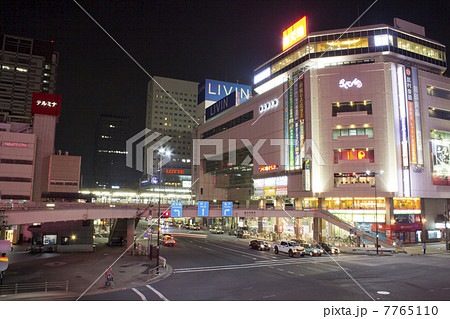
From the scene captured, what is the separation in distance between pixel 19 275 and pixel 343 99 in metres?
55.5

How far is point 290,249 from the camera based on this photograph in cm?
3925

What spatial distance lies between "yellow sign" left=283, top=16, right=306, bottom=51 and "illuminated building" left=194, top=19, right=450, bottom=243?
0.99 m

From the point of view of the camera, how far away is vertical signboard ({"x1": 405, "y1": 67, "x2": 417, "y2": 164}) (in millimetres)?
56156

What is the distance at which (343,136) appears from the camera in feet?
195

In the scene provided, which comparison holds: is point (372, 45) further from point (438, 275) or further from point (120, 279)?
point (120, 279)

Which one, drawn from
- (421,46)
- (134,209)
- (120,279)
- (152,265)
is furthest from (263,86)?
(120,279)

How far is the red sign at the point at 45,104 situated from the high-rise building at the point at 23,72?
67411 mm

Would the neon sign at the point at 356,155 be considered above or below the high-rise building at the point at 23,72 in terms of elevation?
below

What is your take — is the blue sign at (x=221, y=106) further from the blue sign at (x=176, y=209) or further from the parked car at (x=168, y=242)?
the blue sign at (x=176, y=209)

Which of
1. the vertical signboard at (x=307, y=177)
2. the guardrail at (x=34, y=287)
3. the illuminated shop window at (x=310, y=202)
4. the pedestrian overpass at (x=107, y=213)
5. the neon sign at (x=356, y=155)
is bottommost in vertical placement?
the guardrail at (x=34, y=287)

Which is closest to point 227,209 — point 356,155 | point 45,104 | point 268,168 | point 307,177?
point 307,177

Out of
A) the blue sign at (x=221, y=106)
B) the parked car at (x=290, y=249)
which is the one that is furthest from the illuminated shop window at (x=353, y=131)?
the blue sign at (x=221, y=106)

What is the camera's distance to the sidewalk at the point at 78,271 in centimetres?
2259

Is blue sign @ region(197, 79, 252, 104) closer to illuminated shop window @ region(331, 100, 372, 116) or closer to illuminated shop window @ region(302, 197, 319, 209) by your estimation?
illuminated shop window @ region(331, 100, 372, 116)
